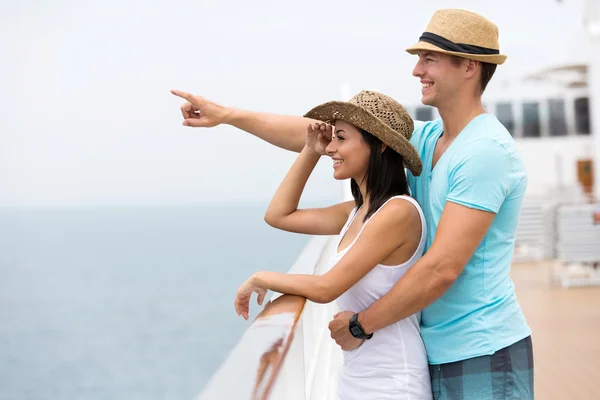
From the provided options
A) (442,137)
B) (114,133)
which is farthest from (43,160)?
(442,137)

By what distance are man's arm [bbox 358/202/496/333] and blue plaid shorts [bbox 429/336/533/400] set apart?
0.60 feet

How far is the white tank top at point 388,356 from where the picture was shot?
1735mm

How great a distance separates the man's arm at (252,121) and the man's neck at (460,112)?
1.62 ft

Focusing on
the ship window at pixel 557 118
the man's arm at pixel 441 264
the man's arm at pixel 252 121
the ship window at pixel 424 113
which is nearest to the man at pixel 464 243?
the man's arm at pixel 441 264

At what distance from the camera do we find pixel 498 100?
2436 cm

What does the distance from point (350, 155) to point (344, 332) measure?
388 millimetres

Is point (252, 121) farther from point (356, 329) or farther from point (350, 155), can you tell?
point (356, 329)

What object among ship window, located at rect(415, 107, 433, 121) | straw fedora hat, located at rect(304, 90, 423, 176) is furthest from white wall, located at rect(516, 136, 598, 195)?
straw fedora hat, located at rect(304, 90, 423, 176)

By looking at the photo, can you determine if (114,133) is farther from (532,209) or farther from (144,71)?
(532,209)

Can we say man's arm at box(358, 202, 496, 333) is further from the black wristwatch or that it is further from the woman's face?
the woman's face

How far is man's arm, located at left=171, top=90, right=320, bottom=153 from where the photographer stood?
2242 mm

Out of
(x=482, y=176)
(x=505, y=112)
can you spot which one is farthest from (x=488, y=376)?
(x=505, y=112)

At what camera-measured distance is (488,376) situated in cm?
174

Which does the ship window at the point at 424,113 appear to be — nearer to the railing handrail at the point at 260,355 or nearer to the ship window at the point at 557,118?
the ship window at the point at 557,118
